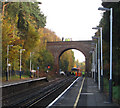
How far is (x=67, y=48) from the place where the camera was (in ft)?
321

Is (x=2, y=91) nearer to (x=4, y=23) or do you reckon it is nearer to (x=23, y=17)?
(x=4, y=23)

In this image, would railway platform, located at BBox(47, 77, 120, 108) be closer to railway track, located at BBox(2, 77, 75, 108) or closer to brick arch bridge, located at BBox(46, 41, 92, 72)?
railway track, located at BBox(2, 77, 75, 108)

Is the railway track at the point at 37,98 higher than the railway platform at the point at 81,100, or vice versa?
the railway platform at the point at 81,100

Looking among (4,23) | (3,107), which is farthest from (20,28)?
(3,107)

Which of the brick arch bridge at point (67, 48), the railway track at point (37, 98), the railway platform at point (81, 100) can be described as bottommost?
the railway track at point (37, 98)

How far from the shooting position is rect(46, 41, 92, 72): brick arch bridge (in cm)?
9600

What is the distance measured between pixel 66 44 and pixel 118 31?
228 ft

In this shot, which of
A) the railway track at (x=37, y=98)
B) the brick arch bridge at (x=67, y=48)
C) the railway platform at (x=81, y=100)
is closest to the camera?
the railway platform at (x=81, y=100)

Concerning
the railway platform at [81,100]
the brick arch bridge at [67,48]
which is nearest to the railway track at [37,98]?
the railway platform at [81,100]

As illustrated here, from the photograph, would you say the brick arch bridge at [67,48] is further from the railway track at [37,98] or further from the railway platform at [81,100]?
the railway platform at [81,100]

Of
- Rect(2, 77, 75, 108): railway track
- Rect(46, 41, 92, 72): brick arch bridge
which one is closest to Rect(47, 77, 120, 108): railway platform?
Rect(2, 77, 75, 108): railway track

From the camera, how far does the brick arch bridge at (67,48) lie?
9600 cm

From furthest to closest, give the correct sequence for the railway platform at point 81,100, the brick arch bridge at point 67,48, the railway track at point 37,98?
the brick arch bridge at point 67,48, the railway track at point 37,98, the railway platform at point 81,100

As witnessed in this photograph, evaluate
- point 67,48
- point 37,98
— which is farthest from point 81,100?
point 67,48
